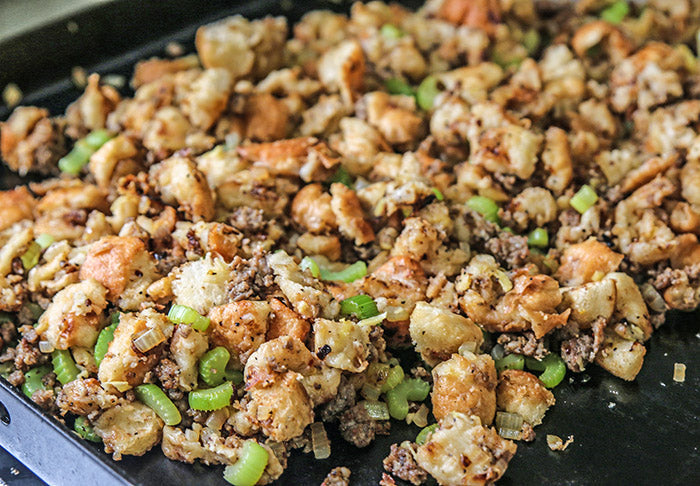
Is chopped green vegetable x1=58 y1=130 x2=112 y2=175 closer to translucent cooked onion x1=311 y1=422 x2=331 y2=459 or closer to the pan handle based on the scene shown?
the pan handle

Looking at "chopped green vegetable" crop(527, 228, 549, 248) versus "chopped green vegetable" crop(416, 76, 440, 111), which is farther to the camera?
"chopped green vegetable" crop(416, 76, 440, 111)

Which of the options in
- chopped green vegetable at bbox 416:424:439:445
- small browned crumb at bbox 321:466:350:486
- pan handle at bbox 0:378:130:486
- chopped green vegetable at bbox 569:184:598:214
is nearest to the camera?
pan handle at bbox 0:378:130:486

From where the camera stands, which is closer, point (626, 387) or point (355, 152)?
point (626, 387)

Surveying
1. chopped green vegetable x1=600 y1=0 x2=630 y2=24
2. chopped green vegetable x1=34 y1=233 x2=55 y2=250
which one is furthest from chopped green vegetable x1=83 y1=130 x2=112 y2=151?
chopped green vegetable x1=600 y1=0 x2=630 y2=24

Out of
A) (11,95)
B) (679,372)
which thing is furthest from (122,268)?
(679,372)

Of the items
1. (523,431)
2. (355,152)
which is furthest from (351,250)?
(523,431)

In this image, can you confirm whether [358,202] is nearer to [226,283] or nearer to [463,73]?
[226,283]
